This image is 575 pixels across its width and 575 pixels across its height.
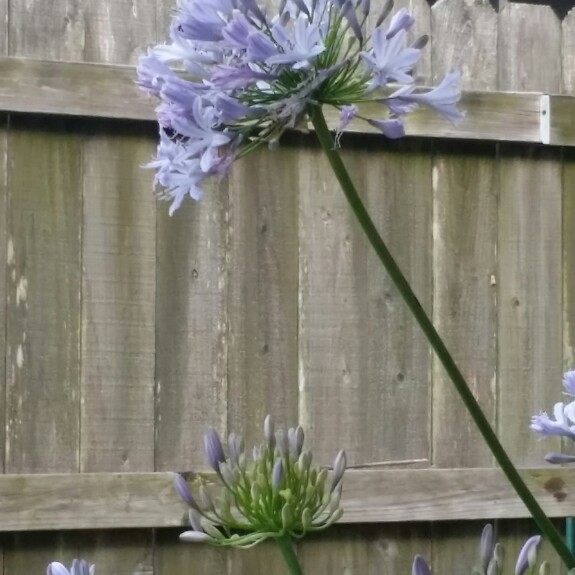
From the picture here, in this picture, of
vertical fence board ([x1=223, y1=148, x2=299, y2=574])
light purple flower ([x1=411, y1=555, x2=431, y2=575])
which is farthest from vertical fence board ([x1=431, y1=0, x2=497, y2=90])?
light purple flower ([x1=411, y1=555, x2=431, y2=575])

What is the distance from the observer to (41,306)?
200 cm

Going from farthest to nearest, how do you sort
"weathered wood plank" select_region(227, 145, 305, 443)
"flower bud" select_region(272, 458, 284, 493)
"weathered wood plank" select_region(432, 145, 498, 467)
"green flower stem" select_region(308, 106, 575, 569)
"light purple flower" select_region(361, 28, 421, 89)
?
"weathered wood plank" select_region(432, 145, 498, 467)
"weathered wood plank" select_region(227, 145, 305, 443)
"flower bud" select_region(272, 458, 284, 493)
"light purple flower" select_region(361, 28, 421, 89)
"green flower stem" select_region(308, 106, 575, 569)

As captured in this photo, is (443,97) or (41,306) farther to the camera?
(41,306)

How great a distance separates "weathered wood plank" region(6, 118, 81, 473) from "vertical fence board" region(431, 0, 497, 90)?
2.68 ft

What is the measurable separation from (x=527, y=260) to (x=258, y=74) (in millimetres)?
1747

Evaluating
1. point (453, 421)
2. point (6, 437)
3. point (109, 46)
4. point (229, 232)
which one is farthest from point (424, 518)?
point (109, 46)

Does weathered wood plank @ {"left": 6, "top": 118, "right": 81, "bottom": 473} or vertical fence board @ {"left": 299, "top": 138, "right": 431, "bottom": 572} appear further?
vertical fence board @ {"left": 299, "top": 138, "right": 431, "bottom": 572}

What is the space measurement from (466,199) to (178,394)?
74 cm

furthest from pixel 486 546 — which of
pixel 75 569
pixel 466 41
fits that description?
pixel 466 41

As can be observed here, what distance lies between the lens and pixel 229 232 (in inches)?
82.1

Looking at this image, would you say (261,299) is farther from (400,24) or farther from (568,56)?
(400,24)

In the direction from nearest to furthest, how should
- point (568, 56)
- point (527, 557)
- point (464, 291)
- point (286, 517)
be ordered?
point (527, 557), point (286, 517), point (464, 291), point (568, 56)

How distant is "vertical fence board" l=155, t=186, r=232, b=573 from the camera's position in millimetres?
2043

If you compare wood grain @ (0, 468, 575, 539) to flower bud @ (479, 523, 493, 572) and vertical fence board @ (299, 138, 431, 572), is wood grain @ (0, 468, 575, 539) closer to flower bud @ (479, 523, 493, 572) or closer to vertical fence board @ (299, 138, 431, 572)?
vertical fence board @ (299, 138, 431, 572)
